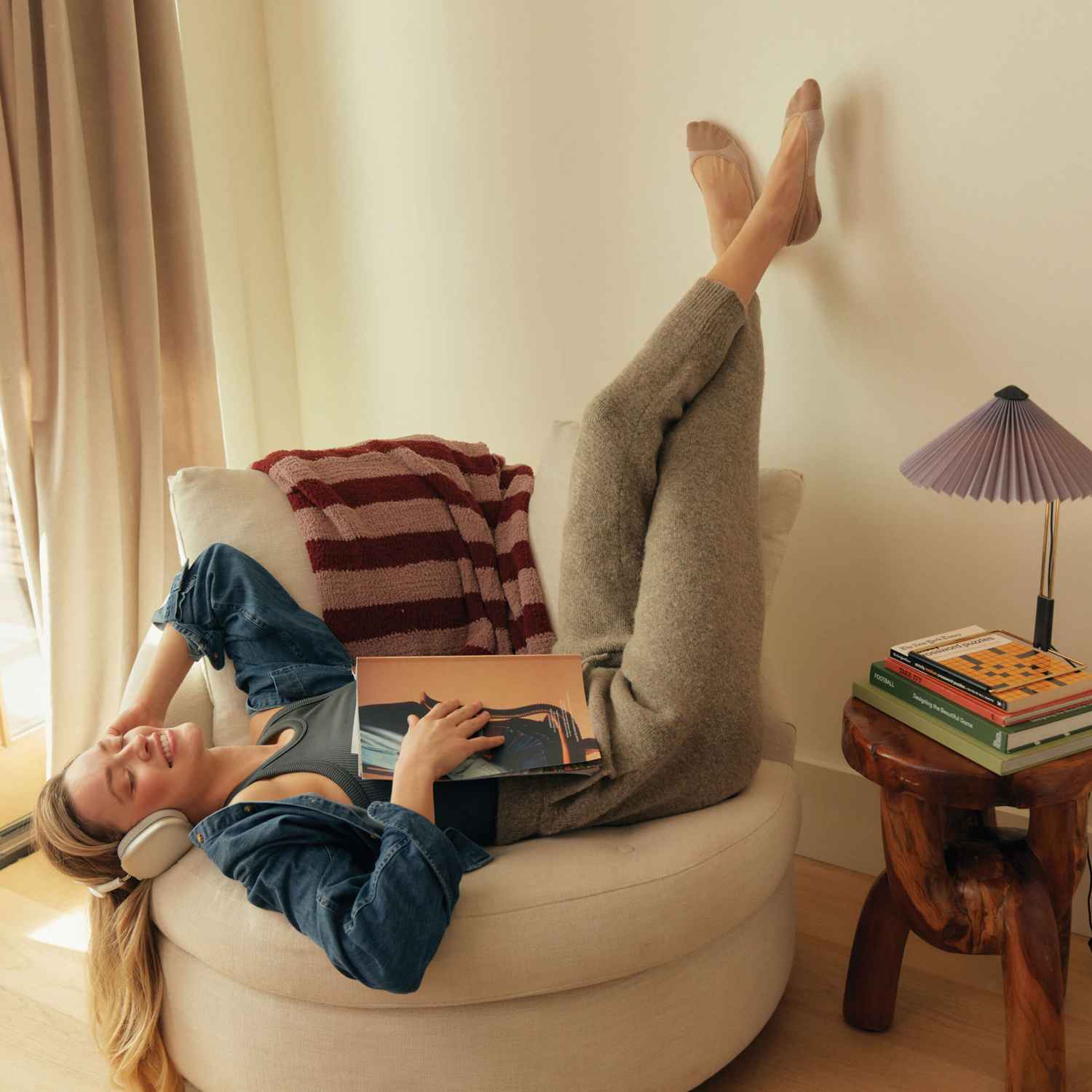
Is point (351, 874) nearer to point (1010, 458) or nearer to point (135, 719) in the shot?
point (135, 719)

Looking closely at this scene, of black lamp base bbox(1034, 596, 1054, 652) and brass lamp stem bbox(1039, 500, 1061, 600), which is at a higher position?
brass lamp stem bbox(1039, 500, 1061, 600)

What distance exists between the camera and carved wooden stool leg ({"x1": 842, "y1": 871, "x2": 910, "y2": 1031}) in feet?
4.96

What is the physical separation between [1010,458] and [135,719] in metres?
1.31

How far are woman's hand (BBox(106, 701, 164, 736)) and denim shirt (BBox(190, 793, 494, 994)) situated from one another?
0.95 ft

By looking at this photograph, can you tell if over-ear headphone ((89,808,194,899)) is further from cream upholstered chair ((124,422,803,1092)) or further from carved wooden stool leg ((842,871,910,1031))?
carved wooden stool leg ((842,871,910,1031))

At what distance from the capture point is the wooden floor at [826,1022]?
1.47m

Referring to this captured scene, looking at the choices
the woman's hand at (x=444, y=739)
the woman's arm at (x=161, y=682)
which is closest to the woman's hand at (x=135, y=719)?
the woman's arm at (x=161, y=682)

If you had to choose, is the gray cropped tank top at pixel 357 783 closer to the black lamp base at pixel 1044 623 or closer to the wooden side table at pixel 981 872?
the wooden side table at pixel 981 872

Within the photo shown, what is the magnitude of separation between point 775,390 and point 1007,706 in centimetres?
81

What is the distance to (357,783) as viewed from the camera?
138 cm

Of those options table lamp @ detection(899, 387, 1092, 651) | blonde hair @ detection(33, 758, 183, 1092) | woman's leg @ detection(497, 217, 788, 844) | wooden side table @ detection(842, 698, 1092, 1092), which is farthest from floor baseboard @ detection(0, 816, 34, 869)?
table lamp @ detection(899, 387, 1092, 651)

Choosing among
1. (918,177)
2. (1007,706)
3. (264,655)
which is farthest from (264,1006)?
(918,177)

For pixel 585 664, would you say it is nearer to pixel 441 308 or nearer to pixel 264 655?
pixel 264 655

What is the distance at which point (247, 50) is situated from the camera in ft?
8.05
